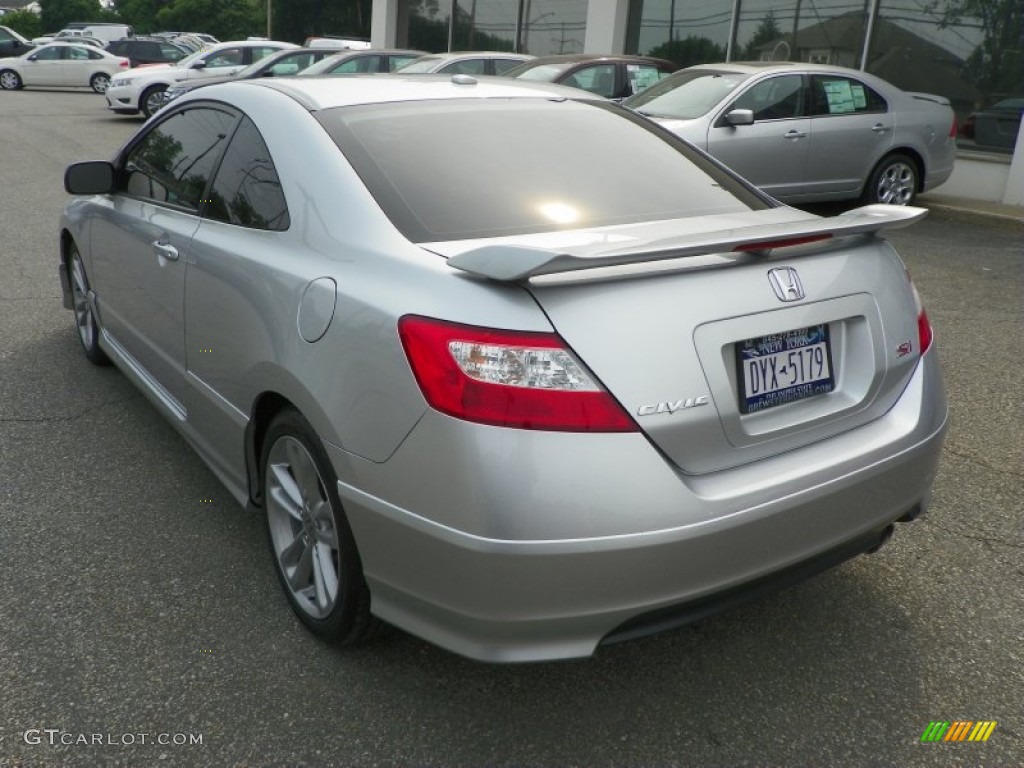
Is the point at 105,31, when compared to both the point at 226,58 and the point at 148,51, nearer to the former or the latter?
the point at 148,51

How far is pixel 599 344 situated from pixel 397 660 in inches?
46.1

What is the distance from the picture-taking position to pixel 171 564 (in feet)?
10.7

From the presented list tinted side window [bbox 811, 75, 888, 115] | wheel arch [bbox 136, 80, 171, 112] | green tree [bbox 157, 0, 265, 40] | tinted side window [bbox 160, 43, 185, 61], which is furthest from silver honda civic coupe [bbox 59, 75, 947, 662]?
green tree [bbox 157, 0, 265, 40]

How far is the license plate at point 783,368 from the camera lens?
7.74 feet

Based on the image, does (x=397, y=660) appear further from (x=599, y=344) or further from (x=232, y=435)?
(x=599, y=344)

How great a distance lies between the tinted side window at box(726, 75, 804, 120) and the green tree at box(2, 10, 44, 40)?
5821cm

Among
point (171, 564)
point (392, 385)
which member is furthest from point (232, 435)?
point (392, 385)

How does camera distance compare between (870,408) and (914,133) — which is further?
(914,133)

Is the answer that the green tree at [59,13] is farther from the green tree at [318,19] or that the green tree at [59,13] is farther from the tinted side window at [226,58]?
the tinted side window at [226,58]

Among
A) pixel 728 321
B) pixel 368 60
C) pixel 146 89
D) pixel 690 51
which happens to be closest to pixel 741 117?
pixel 728 321

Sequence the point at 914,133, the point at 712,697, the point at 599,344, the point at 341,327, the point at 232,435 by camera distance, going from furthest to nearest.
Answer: the point at 914,133 < the point at 232,435 < the point at 712,697 < the point at 341,327 < the point at 599,344

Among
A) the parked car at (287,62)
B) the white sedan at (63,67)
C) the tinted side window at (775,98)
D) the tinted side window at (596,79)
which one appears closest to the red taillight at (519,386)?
the tinted side window at (775,98)

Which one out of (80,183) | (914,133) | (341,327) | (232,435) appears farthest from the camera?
(914,133)

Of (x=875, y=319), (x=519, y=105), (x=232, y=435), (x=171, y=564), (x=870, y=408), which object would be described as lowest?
(x=171, y=564)
